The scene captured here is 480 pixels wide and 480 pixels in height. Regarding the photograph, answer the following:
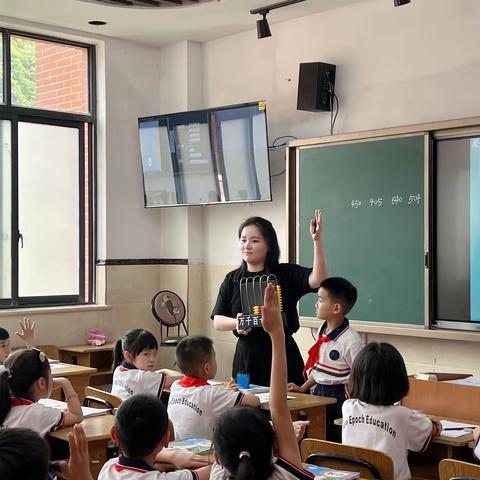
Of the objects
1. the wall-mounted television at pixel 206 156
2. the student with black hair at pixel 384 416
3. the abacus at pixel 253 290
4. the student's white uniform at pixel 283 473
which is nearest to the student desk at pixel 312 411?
the abacus at pixel 253 290

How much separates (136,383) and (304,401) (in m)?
0.88

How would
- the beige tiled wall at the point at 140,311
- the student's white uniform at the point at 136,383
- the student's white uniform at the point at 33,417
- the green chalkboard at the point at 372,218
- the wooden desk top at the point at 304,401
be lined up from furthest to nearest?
the beige tiled wall at the point at 140,311, the green chalkboard at the point at 372,218, the student's white uniform at the point at 136,383, the wooden desk top at the point at 304,401, the student's white uniform at the point at 33,417

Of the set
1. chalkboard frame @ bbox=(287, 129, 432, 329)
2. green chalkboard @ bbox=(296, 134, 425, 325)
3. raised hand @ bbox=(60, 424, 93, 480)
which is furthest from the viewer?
green chalkboard @ bbox=(296, 134, 425, 325)

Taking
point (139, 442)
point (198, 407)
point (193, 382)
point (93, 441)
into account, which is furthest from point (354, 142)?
point (139, 442)

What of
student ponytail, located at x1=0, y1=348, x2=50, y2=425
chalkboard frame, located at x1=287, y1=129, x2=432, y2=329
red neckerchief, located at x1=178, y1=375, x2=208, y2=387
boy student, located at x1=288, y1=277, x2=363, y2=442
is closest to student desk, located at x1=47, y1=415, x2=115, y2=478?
student ponytail, located at x1=0, y1=348, x2=50, y2=425

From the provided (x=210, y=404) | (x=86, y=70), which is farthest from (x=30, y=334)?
(x=86, y=70)

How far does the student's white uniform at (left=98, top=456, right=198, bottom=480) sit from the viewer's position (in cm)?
239

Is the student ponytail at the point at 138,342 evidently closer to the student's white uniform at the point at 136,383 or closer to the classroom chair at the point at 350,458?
the student's white uniform at the point at 136,383

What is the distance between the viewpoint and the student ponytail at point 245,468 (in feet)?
6.48

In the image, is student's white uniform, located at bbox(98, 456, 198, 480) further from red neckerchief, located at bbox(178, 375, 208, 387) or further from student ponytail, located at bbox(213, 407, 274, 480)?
red neckerchief, located at bbox(178, 375, 208, 387)

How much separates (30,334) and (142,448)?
194 centimetres

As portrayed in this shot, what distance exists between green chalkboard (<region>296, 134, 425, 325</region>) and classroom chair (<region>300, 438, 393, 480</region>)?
8.24 ft

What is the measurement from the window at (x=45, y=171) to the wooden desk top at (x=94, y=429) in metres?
3.09

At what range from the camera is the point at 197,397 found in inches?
135
